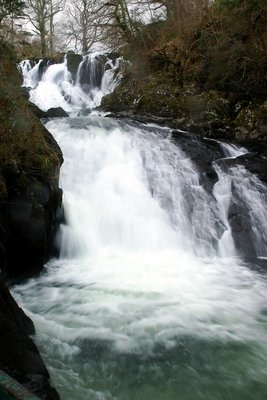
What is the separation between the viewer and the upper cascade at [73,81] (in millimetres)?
16156

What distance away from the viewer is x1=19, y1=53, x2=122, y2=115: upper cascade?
1616cm

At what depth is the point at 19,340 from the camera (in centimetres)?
312

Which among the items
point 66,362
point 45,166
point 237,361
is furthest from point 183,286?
point 45,166

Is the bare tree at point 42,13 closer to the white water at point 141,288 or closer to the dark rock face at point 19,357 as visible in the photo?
the white water at point 141,288

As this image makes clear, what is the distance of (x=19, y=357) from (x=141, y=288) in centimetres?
302

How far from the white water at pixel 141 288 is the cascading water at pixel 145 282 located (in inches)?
0.7

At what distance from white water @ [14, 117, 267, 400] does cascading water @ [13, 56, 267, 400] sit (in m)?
0.02

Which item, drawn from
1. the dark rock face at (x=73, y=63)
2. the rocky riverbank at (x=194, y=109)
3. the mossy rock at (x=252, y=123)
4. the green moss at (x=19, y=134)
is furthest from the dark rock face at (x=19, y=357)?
the dark rock face at (x=73, y=63)

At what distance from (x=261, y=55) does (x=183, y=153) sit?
4.80 meters

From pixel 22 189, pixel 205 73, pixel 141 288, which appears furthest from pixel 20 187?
pixel 205 73

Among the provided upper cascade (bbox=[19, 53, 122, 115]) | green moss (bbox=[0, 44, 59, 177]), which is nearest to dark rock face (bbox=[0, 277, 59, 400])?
green moss (bbox=[0, 44, 59, 177])

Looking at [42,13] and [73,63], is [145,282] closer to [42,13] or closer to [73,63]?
[73,63]

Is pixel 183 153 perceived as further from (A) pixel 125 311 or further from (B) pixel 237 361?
(B) pixel 237 361

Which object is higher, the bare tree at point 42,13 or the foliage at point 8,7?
the bare tree at point 42,13
